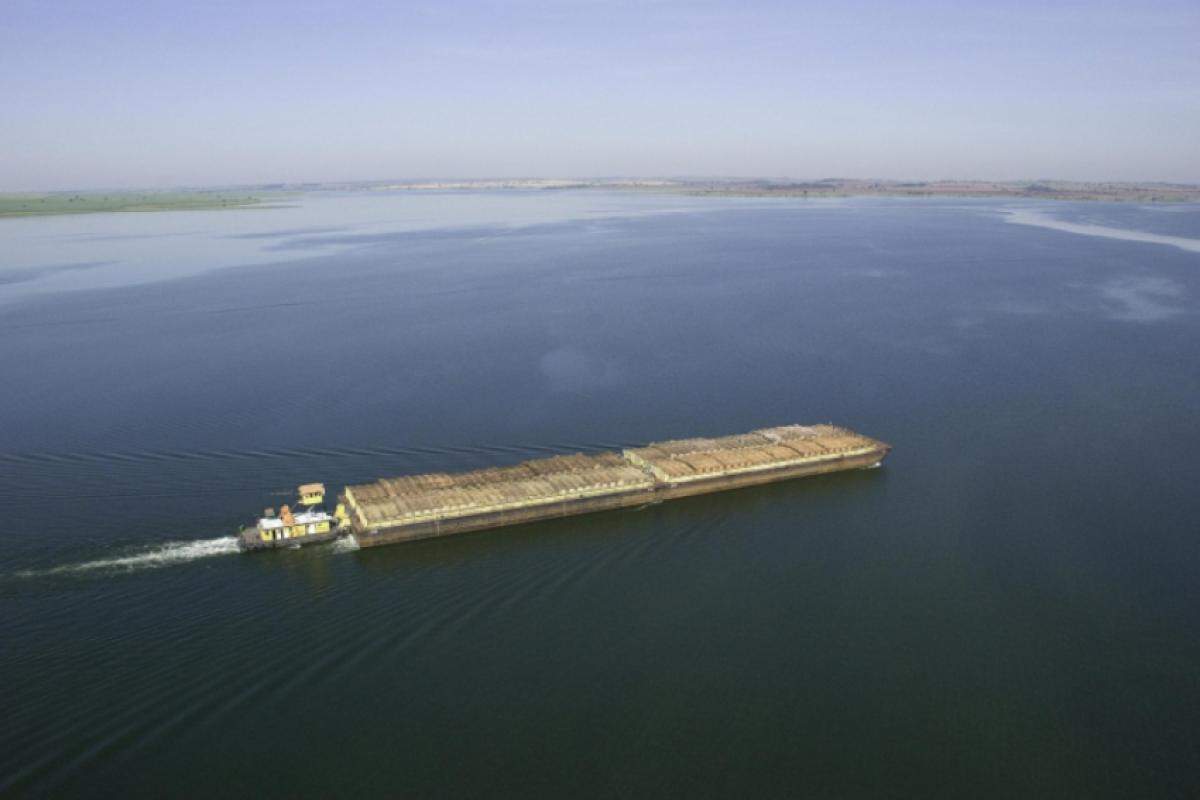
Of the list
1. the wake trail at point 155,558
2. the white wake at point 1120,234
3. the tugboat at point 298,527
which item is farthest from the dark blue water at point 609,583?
the white wake at point 1120,234

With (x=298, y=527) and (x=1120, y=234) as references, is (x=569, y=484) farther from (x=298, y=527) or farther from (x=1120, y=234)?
(x=1120, y=234)

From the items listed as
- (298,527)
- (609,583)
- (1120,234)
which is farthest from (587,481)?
(1120,234)

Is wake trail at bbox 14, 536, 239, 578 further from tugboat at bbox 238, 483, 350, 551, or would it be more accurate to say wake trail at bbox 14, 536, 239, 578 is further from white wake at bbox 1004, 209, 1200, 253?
white wake at bbox 1004, 209, 1200, 253

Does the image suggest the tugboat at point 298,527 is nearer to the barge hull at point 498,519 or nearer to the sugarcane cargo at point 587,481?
the sugarcane cargo at point 587,481

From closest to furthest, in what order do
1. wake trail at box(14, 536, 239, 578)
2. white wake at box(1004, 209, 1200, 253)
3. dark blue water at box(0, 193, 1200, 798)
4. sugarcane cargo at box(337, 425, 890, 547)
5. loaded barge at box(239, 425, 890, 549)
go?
dark blue water at box(0, 193, 1200, 798), wake trail at box(14, 536, 239, 578), loaded barge at box(239, 425, 890, 549), sugarcane cargo at box(337, 425, 890, 547), white wake at box(1004, 209, 1200, 253)

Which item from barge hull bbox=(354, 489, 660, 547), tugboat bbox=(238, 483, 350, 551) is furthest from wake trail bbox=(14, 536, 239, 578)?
barge hull bbox=(354, 489, 660, 547)

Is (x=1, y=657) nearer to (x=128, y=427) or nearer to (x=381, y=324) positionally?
(x=128, y=427)
